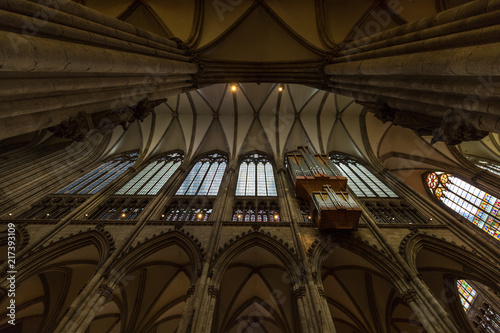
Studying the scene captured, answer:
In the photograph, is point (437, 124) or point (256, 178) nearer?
point (437, 124)

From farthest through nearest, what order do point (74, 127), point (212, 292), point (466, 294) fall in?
point (466, 294)
point (212, 292)
point (74, 127)

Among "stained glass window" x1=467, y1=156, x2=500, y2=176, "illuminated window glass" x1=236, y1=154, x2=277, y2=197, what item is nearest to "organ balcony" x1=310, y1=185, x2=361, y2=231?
"illuminated window glass" x1=236, y1=154, x2=277, y2=197

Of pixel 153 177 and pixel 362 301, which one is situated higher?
pixel 153 177

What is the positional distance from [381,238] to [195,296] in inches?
238

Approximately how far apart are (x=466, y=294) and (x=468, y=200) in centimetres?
458

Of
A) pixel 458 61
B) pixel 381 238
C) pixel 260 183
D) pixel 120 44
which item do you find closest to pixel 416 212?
pixel 381 238

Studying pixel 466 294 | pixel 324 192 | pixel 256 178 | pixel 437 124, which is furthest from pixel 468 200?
pixel 256 178

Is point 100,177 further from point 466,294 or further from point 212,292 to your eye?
point 466,294

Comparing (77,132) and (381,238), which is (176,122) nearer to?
(77,132)

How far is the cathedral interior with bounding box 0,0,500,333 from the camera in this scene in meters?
4.05

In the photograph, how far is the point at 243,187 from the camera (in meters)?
11.6

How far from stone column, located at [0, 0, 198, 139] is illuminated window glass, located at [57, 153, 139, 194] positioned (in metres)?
6.78

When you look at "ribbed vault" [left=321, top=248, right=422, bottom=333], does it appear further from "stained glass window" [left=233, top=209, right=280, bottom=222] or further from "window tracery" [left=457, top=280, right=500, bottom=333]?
"window tracery" [left=457, top=280, right=500, bottom=333]

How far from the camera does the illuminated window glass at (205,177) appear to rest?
36.6 ft
